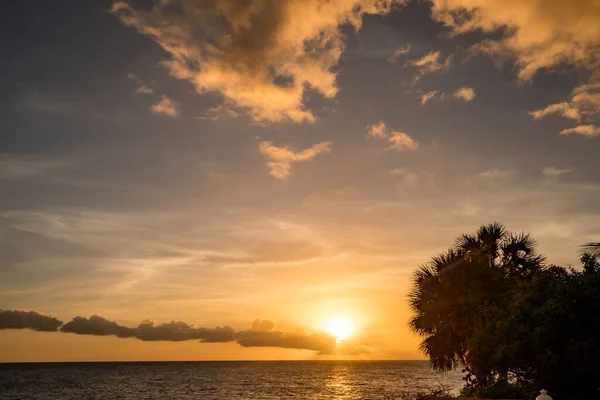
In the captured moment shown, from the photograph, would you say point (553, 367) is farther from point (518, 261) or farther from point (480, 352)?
point (518, 261)

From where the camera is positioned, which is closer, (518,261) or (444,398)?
(444,398)

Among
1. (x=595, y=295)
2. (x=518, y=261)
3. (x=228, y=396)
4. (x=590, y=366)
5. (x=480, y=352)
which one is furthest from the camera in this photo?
(x=228, y=396)

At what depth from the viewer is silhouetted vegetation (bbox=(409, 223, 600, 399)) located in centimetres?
2469

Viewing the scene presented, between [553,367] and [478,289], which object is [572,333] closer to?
[553,367]

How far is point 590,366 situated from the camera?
23.7 m

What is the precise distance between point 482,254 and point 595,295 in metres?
13.1

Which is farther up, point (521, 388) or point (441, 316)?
point (441, 316)

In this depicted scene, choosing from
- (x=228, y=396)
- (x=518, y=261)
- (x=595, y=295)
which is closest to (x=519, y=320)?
(x=595, y=295)

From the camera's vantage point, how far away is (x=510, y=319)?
26797 mm

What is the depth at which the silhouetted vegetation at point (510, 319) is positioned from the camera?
24688 millimetres

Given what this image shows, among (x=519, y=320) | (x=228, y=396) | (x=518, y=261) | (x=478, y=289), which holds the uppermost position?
(x=518, y=261)

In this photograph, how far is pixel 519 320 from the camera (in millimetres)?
26469

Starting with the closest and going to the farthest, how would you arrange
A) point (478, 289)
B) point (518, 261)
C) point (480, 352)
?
point (480, 352) < point (478, 289) < point (518, 261)

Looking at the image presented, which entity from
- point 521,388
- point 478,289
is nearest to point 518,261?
point 478,289
